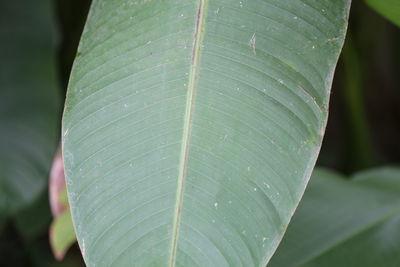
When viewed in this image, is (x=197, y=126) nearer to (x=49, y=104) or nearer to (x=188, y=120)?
(x=188, y=120)

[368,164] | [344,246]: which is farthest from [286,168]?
[368,164]

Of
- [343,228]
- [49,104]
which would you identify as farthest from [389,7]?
[49,104]

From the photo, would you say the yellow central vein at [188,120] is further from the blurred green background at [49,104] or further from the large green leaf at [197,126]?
the blurred green background at [49,104]

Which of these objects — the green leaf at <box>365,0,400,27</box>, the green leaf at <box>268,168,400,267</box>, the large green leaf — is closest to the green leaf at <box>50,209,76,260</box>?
the green leaf at <box>268,168,400,267</box>

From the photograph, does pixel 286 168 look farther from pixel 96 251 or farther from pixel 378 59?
pixel 378 59

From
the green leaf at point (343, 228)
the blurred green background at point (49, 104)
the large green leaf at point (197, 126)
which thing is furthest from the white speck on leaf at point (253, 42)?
the blurred green background at point (49, 104)

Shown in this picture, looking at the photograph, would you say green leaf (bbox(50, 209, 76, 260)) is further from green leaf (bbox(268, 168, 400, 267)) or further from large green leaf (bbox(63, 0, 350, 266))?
large green leaf (bbox(63, 0, 350, 266))

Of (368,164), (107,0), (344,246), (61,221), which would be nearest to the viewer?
(107,0)
